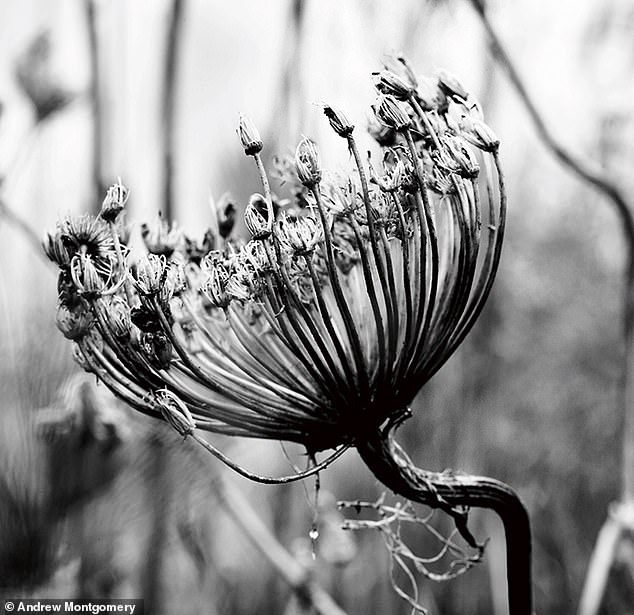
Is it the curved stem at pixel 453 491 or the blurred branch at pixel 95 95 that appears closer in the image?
the curved stem at pixel 453 491

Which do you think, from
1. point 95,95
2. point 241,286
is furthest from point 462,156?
point 95,95

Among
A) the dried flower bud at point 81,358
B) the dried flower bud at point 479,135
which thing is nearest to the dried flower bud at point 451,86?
the dried flower bud at point 479,135

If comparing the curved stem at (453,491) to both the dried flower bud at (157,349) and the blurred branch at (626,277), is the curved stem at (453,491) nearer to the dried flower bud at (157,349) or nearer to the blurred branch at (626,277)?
the dried flower bud at (157,349)

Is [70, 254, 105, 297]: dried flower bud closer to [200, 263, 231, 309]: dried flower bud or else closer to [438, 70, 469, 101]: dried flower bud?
[200, 263, 231, 309]: dried flower bud

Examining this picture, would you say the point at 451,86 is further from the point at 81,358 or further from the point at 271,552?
the point at 271,552

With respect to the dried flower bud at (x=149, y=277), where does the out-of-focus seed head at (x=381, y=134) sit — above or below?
above
